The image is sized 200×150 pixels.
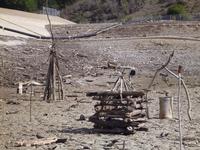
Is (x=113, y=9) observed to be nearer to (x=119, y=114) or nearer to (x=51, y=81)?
(x=51, y=81)

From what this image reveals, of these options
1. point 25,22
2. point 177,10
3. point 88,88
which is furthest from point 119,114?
point 177,10

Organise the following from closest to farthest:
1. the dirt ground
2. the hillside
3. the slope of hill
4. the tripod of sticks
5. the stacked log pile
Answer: the dirt ground → the stacked log pile → the tripod of sticks → the slope of hill → the hillside

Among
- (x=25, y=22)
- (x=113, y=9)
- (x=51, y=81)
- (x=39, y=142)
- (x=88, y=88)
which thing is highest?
(x=113, y=9)

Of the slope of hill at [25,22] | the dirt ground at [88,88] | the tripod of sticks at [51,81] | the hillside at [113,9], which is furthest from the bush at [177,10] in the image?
the tripod of sticks at [51,81]

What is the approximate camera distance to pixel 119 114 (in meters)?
14.6

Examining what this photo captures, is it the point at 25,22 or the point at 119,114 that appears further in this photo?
the point at 25,22

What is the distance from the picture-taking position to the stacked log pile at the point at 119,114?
14633 millimetres

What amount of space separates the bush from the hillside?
6.55ft

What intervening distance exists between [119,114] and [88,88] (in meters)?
11.9

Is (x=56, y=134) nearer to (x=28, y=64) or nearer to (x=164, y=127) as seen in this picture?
(x=164, y=127)

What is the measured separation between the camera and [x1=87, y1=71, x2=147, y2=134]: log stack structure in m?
14.6

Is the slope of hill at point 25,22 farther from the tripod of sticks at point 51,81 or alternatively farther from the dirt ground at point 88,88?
the tripod of sticks at point 51,81

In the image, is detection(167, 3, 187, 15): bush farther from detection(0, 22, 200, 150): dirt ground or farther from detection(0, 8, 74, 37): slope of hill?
detection(0, 22, 200, 150): dirt ground

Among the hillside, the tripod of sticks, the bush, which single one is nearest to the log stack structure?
the tripod of sticks
